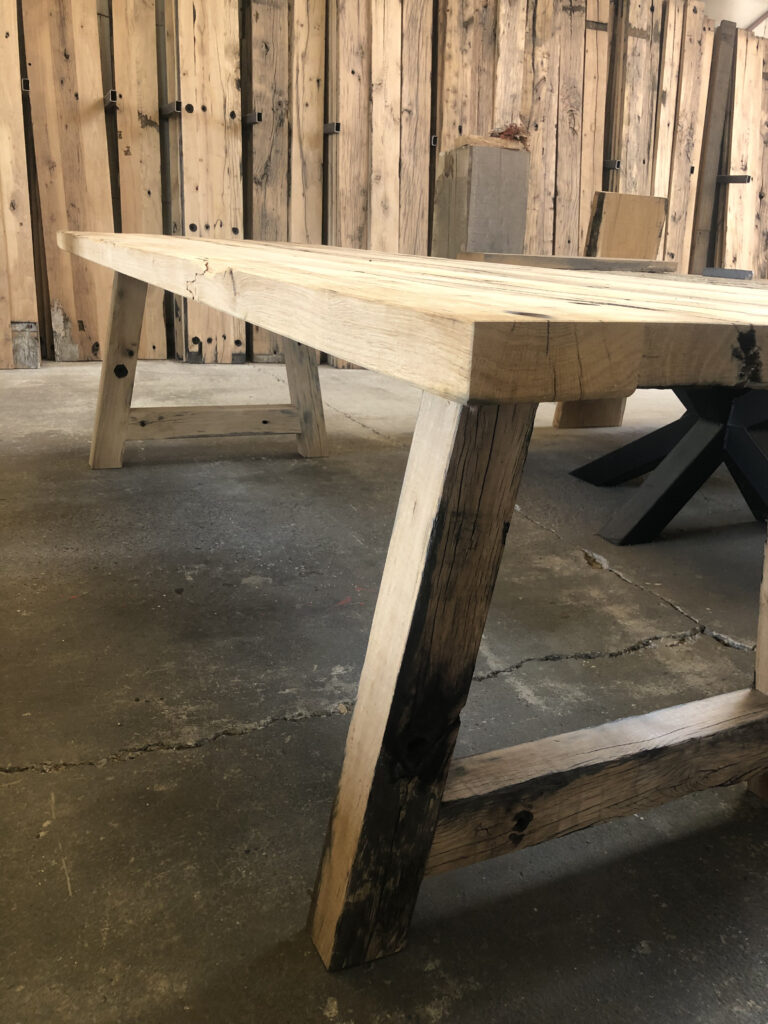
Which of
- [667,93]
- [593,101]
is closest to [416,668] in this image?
[593,101]

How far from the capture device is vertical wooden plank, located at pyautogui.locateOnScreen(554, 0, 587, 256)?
16.1ft

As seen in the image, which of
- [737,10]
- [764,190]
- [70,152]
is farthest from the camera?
[764,190]

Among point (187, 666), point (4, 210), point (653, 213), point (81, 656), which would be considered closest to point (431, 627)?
point (187, 666)

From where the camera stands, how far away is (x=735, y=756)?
3.28 ft

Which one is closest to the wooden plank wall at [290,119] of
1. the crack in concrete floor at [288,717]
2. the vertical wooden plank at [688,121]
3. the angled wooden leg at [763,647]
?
the vertical wooden plank at [688,121]

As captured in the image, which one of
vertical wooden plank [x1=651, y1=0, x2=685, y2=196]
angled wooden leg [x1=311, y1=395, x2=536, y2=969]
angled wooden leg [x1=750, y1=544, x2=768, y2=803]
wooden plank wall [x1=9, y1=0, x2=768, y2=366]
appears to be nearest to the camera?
angled wooden leg [x1=311, y1=395, x2=536, y2=969]

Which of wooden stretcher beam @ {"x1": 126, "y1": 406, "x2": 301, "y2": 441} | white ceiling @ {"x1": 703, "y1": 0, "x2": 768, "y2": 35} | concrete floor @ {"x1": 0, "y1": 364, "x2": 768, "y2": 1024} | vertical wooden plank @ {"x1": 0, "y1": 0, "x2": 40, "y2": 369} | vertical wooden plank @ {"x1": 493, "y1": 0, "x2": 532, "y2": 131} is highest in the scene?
white ceiling @ {"x1": 703, "y1": 0, "x2": 768, "y2": 35}

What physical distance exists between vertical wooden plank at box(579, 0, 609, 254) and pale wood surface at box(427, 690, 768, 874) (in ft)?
14.8

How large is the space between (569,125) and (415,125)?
1.03m

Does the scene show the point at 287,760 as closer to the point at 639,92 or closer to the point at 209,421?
the point at 209,421

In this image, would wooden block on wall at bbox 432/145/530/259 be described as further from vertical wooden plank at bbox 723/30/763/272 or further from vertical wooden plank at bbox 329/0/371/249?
vertical wooden plank at bbox 723/30/763/272

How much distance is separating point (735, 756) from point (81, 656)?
3.33ft

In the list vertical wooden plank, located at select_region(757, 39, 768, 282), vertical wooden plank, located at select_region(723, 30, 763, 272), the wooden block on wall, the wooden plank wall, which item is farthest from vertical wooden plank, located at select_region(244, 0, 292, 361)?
vertical wooden plank, located at select_region(757, 39, 768, 282)

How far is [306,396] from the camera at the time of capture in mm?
2682
